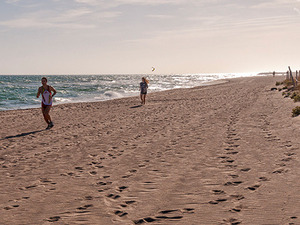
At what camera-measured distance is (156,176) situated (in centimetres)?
540

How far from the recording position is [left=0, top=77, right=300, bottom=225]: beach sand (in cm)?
385

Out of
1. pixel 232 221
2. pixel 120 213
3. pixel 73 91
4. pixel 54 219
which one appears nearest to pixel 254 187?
pixel 232 221

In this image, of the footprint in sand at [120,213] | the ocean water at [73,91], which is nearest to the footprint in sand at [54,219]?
the footprint in sand at [120,213]

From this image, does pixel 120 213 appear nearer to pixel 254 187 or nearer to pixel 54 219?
pixel 54 219

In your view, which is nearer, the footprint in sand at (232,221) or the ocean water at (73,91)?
the footprint in sand at (232,221)

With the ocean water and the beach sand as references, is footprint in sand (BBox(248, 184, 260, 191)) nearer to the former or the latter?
the beach sand

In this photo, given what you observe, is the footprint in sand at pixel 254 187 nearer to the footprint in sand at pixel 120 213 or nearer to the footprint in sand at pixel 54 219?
the footprint in sand at pixel 120 213

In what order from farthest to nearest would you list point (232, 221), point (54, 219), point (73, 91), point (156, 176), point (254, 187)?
point (73, 91)
point (156, 176)
point (254, 187)
point (54, 219)
point (232, 221)

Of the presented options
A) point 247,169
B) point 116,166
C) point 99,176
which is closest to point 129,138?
point 116,166

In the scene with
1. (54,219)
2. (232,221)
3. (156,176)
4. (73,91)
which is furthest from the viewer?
(73,91)

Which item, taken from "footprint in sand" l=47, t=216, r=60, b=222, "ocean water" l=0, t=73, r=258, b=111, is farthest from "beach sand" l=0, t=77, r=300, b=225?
"ocean water" l=0, t=73, r=258, b=111

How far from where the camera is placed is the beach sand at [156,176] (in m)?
3.85

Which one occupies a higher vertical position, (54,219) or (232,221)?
(232,221)

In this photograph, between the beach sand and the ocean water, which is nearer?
the beach sand
